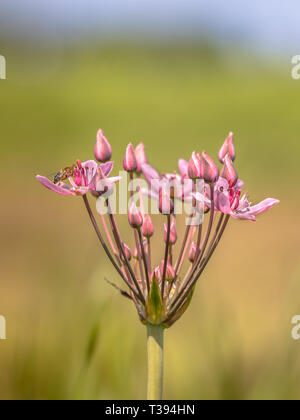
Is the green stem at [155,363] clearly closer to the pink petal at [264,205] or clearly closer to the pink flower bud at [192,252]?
the pink flower bud at [192,252]

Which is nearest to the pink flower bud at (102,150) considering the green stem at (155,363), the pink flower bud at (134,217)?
the pink flower bud at (134,217)

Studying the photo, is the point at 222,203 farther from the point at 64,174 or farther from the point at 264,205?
the point at 64,174

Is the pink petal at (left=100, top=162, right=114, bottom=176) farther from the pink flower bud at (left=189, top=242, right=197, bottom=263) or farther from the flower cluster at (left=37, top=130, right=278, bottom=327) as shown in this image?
the pink flower bud at (left=189, top=242, right=197, bottom=263)

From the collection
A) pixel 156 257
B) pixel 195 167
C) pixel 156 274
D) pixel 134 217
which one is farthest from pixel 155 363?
pixel 156 257

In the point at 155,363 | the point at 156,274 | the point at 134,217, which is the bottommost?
the point at 155,363

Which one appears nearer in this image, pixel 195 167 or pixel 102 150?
pixel 195 167

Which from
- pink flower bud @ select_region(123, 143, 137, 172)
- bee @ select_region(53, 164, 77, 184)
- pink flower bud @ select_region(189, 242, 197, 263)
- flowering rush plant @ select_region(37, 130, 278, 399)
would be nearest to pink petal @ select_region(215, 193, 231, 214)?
flowering rush plant @ select_region(37, 130, 278, 399)
